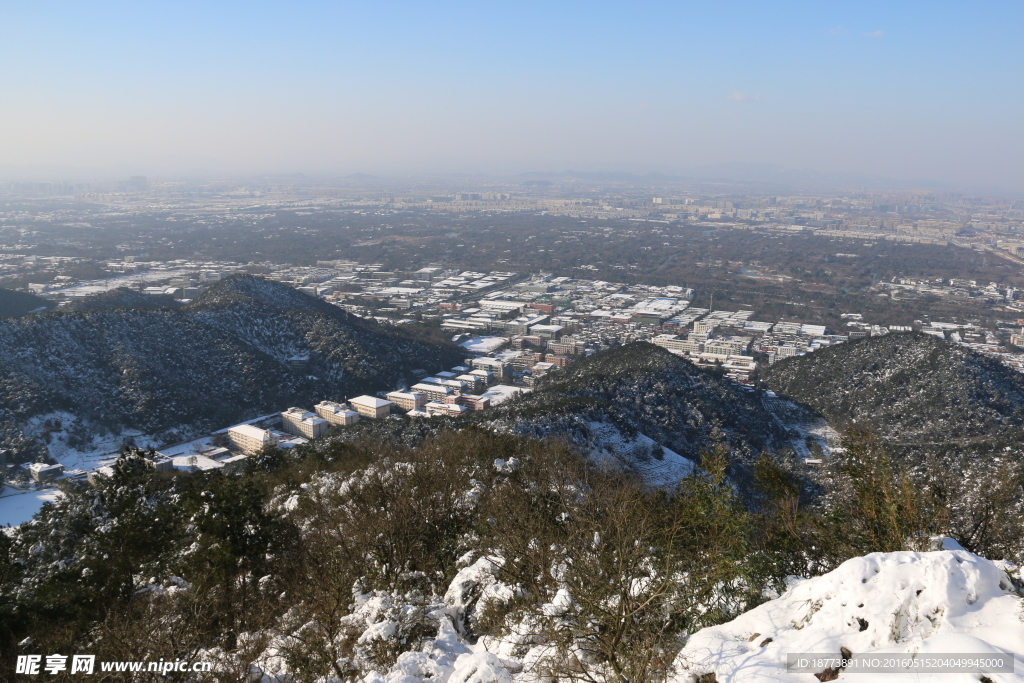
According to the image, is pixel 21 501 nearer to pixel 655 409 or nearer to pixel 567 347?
pixel 655 409

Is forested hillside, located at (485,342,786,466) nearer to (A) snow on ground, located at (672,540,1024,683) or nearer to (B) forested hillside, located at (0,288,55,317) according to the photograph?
(A) snow on ground, located at (672,540,1024,683)

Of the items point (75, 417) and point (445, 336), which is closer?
point (75, 417)

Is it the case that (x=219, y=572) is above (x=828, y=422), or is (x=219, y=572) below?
above

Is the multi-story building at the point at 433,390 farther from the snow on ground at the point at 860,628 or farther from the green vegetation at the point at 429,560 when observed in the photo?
the snow on ground at the point at 860,628

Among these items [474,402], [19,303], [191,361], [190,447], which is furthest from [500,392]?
[19,303]

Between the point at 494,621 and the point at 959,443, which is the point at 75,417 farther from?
the point at 959,443

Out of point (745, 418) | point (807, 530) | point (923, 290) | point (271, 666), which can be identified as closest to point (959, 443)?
point (745, 418)

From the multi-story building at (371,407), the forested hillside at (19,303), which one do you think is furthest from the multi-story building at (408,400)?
the forested hillside at (19,303)
